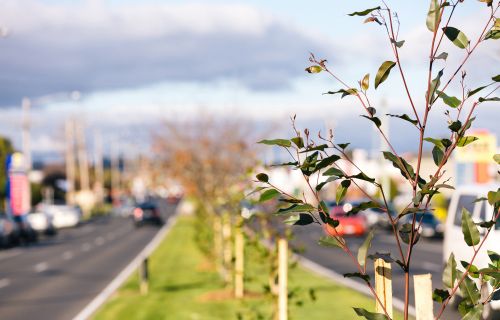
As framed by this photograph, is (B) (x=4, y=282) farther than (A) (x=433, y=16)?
Yes

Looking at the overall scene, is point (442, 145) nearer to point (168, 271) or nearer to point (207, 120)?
point (168, 271)

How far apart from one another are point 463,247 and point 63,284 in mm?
12146

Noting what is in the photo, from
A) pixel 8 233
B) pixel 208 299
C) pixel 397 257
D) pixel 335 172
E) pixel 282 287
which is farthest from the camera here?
pixel 8 233

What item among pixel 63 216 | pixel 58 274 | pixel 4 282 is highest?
pixel 4 282

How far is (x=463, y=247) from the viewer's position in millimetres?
13250

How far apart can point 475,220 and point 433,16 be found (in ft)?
29.8

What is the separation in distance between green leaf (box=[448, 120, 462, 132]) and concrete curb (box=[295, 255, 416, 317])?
10614 mm

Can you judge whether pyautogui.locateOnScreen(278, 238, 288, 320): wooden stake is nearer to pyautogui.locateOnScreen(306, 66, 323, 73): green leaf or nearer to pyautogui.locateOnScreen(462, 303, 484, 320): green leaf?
pyautogui.locateOnScreen(462, 303, 484, 320): green leaf

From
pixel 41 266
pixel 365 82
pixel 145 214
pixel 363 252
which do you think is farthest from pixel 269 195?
pixel 145 214

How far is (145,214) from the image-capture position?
192ft

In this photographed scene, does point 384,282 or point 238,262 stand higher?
point 384,282

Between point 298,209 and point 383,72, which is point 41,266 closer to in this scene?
point 298,209

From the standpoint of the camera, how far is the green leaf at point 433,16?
4141 millimetres

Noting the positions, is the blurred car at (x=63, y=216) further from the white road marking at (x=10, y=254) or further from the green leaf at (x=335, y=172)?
the green leaf at (x=335, y=172)
